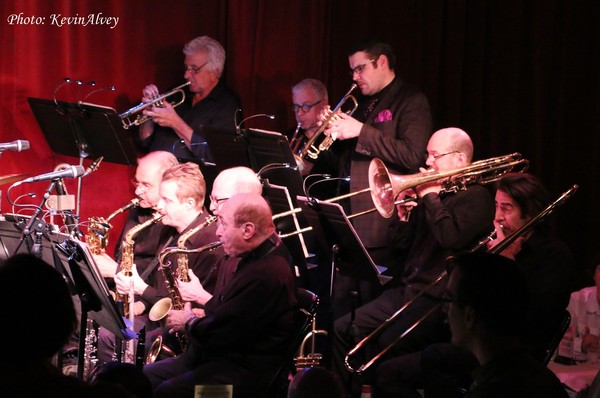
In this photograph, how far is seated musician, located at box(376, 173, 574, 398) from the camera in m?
4.17

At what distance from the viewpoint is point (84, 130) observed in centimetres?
609

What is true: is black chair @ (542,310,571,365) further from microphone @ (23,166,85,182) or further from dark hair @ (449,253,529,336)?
microphone @ (23,166,85,182)

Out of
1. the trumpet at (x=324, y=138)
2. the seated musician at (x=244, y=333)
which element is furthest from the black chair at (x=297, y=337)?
the trumpet at (x=324, y=138)

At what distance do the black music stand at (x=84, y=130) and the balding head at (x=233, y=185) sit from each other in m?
0.97

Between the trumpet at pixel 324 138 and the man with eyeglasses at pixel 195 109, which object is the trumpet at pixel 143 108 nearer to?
the man with eyeglasses at pixel 195 109

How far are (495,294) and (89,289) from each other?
7.24ft

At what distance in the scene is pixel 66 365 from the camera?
554 centimetres

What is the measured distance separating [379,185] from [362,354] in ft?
3.39

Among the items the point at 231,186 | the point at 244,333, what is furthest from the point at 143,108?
the point at 244,333

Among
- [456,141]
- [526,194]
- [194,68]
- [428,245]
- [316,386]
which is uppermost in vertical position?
[194,68]

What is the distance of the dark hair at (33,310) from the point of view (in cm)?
214

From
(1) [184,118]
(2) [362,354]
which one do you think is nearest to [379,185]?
(2) [362,354]

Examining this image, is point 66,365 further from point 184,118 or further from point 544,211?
point 544,211

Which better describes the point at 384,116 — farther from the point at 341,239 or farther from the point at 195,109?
the point at 195,109
